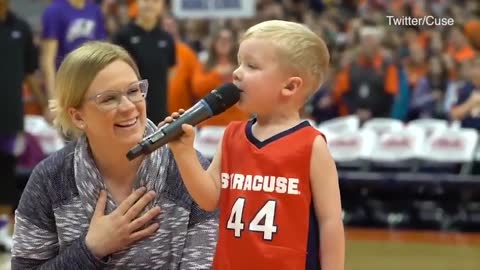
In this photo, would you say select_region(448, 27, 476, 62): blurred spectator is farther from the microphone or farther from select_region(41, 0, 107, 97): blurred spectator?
the microphone

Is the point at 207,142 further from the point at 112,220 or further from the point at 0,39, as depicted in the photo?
the point at 112,220

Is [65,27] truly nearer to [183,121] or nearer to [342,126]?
[342,126]

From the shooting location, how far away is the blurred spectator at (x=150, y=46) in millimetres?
6730

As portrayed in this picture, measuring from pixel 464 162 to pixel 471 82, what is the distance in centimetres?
72

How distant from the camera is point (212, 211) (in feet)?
9.27

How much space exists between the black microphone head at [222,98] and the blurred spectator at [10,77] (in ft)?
16.7

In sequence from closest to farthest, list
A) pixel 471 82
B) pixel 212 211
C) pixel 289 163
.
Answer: pixel 289 163 → pixel 212 211 → pixel 471 82

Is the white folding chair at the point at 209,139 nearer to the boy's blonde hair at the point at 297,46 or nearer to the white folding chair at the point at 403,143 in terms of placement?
the white folding chair at the point at 403,143

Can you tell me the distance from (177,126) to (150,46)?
4.44 m

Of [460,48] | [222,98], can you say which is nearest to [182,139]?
[222,98]

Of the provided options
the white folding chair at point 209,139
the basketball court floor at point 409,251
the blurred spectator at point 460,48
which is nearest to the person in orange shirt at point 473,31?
the blurred spectator at point 460,48

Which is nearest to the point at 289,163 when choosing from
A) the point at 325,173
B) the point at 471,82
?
the point at 325,173

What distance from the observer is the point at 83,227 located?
282cm

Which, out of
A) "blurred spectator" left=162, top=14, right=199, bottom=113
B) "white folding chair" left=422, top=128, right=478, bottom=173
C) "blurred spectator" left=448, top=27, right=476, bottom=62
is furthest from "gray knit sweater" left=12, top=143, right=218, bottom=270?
"white folding chair" left=422, top=128, right=478, bottom=173
